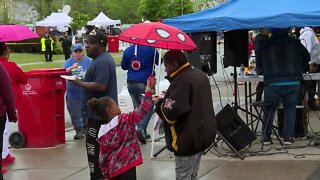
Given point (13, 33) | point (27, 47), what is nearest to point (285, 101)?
point (13, 33)

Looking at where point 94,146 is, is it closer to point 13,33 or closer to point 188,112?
point 188,112

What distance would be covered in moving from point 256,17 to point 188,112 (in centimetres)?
303

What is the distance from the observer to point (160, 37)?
5.17m

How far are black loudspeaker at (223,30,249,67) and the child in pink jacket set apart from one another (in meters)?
3.87

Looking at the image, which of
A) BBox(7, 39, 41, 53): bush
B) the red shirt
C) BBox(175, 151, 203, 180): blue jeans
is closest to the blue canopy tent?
the red shirt

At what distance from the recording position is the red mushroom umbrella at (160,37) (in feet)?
16.8

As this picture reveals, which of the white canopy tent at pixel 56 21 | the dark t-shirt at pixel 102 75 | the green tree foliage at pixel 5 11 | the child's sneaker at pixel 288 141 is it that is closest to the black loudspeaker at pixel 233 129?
the child's sneaker at pixel 288 141

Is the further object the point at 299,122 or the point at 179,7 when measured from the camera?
the point at 179,7

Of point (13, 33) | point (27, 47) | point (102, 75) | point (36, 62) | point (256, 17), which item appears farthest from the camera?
point (27, 47)

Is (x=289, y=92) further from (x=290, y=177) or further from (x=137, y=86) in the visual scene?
(x=137, y=86)

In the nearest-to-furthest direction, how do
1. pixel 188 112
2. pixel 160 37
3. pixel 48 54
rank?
pixel 188 112 < pixel 160 37 < pixel 48 54

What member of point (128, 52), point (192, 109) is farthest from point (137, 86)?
point (192, 109)

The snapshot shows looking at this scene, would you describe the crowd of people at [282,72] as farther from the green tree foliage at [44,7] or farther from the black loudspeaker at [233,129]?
the green tree foliage at [44,7]

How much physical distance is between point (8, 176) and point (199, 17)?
338 cm
